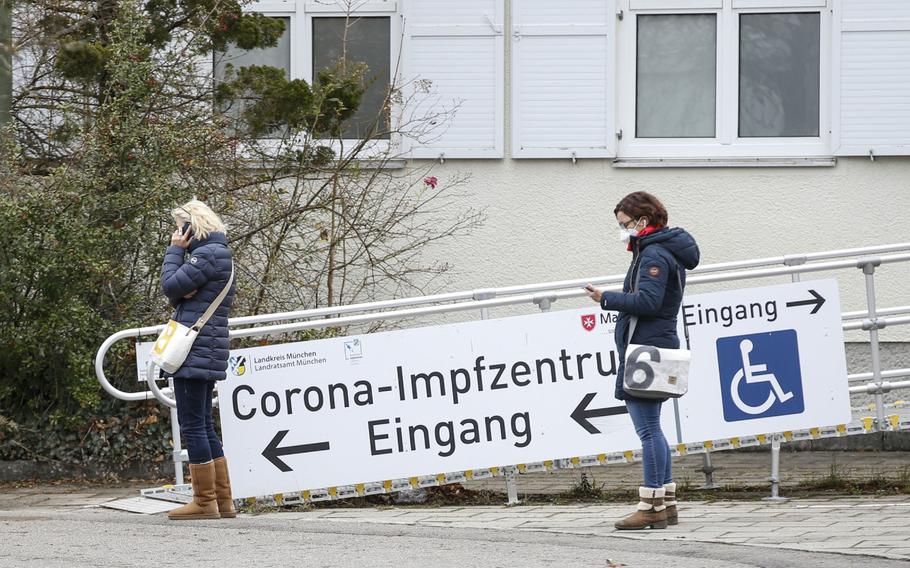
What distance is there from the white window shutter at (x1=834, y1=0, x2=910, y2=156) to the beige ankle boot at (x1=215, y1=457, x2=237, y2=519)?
5.98 metres

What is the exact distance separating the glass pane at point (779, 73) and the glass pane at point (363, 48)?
3.07 metres

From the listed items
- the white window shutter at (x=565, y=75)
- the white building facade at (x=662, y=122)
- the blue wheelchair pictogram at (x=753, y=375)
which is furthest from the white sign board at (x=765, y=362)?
the white window shutter at (x=565, y=75)

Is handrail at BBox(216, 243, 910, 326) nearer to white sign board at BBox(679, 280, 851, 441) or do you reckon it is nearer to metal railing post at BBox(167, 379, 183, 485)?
white sign board at BBox(679, 280, 851, 441)

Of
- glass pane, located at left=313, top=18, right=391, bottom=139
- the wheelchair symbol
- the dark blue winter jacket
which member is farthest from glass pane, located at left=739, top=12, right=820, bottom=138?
the dark blue winter jacket

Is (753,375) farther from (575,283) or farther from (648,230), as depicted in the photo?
(648,230)

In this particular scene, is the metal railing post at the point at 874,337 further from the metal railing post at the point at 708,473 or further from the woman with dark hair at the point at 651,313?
the woman with dark hair at the point at 651,313

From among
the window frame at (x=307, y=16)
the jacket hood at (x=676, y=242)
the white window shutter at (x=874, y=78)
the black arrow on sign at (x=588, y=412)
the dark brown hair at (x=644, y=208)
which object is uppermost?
the window frame at (x=307, y=16)

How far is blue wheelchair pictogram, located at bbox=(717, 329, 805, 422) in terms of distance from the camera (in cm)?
858

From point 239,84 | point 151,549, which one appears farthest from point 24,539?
point 239,84

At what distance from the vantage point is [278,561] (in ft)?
21.6

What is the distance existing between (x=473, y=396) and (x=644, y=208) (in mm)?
1791

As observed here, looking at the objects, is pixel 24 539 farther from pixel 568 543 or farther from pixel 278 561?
pixel 568 543

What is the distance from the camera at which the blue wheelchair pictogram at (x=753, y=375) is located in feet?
28.1

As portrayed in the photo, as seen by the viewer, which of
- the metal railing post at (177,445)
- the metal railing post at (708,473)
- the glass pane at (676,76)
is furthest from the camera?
the glass pane at (676,76)
